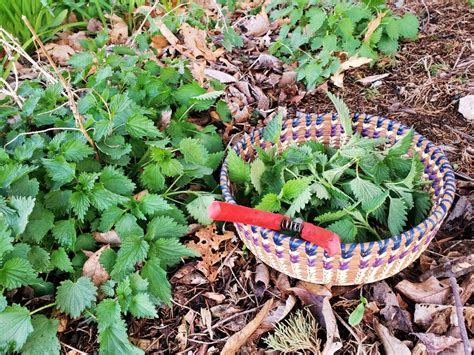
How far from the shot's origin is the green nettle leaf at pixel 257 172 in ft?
5.14

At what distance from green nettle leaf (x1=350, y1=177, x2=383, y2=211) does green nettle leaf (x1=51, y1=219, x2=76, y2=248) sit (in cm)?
83

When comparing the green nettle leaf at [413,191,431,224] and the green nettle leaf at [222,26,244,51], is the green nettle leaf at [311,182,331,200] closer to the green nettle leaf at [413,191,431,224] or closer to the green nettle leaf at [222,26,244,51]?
the green nettle leaf at [413,191,431,224]

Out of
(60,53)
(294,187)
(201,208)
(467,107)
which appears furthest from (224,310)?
(60,53)

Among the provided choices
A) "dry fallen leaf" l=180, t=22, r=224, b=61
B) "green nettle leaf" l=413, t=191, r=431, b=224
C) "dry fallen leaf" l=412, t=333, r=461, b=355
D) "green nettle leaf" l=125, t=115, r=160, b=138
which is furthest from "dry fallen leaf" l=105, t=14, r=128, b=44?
"dry fallen leaf" l=412, t=333, r=461, b=355

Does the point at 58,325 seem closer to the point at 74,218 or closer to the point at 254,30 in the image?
the point at 74,218

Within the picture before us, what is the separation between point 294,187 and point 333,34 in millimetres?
1130

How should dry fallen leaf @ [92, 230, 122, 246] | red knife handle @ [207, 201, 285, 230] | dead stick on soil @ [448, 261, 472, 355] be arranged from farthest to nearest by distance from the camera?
dry fallen leaf @ [92, 230, 122, 246], dead stick on soil @ [448, 261, 472, 355], red knife handle @ [207, 201, 285, 230]

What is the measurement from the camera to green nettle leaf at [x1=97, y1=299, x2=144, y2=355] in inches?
55.4

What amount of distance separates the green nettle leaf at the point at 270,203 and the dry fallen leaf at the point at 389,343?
1.37ft

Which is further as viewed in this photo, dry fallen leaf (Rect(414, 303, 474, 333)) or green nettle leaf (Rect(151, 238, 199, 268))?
green nettle leaf (Rect(151, 238, 199, 268))

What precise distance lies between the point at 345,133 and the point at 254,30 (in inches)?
44.5

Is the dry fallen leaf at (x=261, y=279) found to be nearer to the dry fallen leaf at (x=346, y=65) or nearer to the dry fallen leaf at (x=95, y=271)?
the dry fallen leaf at (x=95, y=271)

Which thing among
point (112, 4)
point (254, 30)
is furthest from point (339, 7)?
point (112, 4)

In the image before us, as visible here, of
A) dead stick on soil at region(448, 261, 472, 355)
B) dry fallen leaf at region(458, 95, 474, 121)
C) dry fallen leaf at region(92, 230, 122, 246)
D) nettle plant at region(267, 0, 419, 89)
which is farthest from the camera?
nettle plant at region(267, 0, 419, 89)
